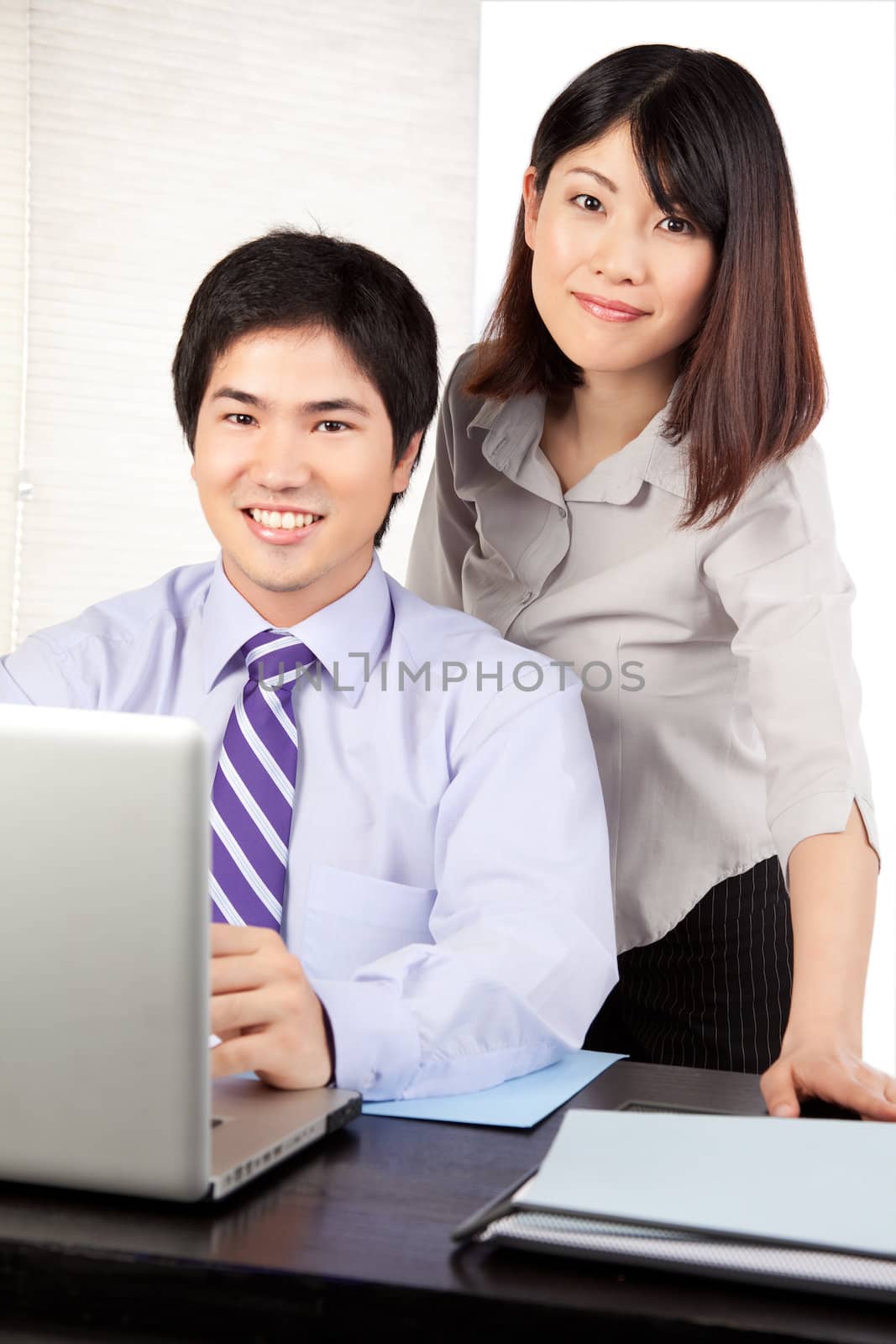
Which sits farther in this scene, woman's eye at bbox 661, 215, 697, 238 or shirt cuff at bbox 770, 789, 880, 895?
woman's eye at bbox 661, 215, 697, 238

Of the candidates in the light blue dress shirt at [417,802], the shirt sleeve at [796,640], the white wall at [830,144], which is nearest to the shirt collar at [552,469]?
the shirt sleeve at [796,640]

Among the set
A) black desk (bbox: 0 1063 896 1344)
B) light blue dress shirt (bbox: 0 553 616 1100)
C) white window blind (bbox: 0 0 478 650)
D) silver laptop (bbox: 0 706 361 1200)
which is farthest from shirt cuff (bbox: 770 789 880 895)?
white window blind (bbox: 0 0 478 650)

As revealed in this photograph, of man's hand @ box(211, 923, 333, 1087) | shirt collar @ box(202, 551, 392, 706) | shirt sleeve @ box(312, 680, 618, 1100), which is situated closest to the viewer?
man's hand @ box(211, 923, 333, 1087)

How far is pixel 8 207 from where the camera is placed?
11.0ft

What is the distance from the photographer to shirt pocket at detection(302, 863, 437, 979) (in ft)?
4.35

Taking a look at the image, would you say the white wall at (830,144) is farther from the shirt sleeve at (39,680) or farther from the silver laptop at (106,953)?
the silver laptop at (106,953)

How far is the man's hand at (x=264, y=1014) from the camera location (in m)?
0.96

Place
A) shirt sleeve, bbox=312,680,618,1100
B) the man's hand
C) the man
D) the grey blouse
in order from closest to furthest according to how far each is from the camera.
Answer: the man's hand → shirt sleeve, bbox=312,680,618,1100 → the man → the grey blouse

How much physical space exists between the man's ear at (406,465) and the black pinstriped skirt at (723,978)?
626 millimetres

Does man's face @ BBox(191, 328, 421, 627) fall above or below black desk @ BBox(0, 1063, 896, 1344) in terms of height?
above

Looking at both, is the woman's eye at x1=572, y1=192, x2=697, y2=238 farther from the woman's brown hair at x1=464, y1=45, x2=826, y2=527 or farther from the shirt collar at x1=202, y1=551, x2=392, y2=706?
the shirt collar at x1=202, y1=551, x2=392, y2=706

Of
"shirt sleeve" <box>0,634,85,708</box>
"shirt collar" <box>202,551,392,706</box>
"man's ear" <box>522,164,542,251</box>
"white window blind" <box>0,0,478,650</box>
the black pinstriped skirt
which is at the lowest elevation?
the black pinstriped skirt

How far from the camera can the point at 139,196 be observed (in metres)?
3.42

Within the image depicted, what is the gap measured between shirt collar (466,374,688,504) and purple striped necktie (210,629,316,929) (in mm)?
472
